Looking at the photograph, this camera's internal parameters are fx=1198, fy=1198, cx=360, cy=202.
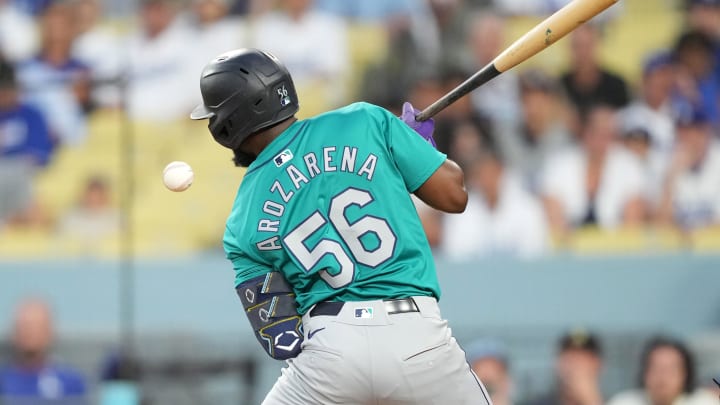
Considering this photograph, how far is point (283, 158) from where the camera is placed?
3559mm

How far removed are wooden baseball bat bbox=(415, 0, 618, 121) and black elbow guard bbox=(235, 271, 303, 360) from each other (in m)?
0.82

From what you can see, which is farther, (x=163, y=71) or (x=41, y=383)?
(x=163, y=71)

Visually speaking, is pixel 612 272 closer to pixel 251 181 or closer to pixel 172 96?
pixel 172 96

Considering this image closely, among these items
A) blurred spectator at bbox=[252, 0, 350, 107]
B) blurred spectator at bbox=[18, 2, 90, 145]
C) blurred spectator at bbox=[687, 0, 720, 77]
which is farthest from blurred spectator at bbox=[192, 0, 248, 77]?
blurred spectator at bbox=[687, 0, 720, 77]

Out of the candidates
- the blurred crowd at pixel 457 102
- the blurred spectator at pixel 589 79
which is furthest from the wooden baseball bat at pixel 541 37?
the blurred spectator at pixel 589 79

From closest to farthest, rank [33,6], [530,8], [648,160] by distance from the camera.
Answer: [648,160] → [530,8] → [33,6]

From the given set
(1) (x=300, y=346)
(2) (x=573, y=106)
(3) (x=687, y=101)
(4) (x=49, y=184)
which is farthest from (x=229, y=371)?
(1) (x=300, y=346)

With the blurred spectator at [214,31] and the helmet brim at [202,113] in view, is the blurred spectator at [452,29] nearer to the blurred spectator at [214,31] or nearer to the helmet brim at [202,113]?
the blurred spectator at [214,31]

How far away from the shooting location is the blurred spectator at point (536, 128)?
28.8ft

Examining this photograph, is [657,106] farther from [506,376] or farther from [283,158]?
[283,158]

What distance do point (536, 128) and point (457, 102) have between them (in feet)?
2.02

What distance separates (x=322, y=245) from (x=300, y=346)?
12.6 inches

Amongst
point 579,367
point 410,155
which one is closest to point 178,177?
point 410,155

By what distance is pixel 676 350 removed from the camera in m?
6.25
